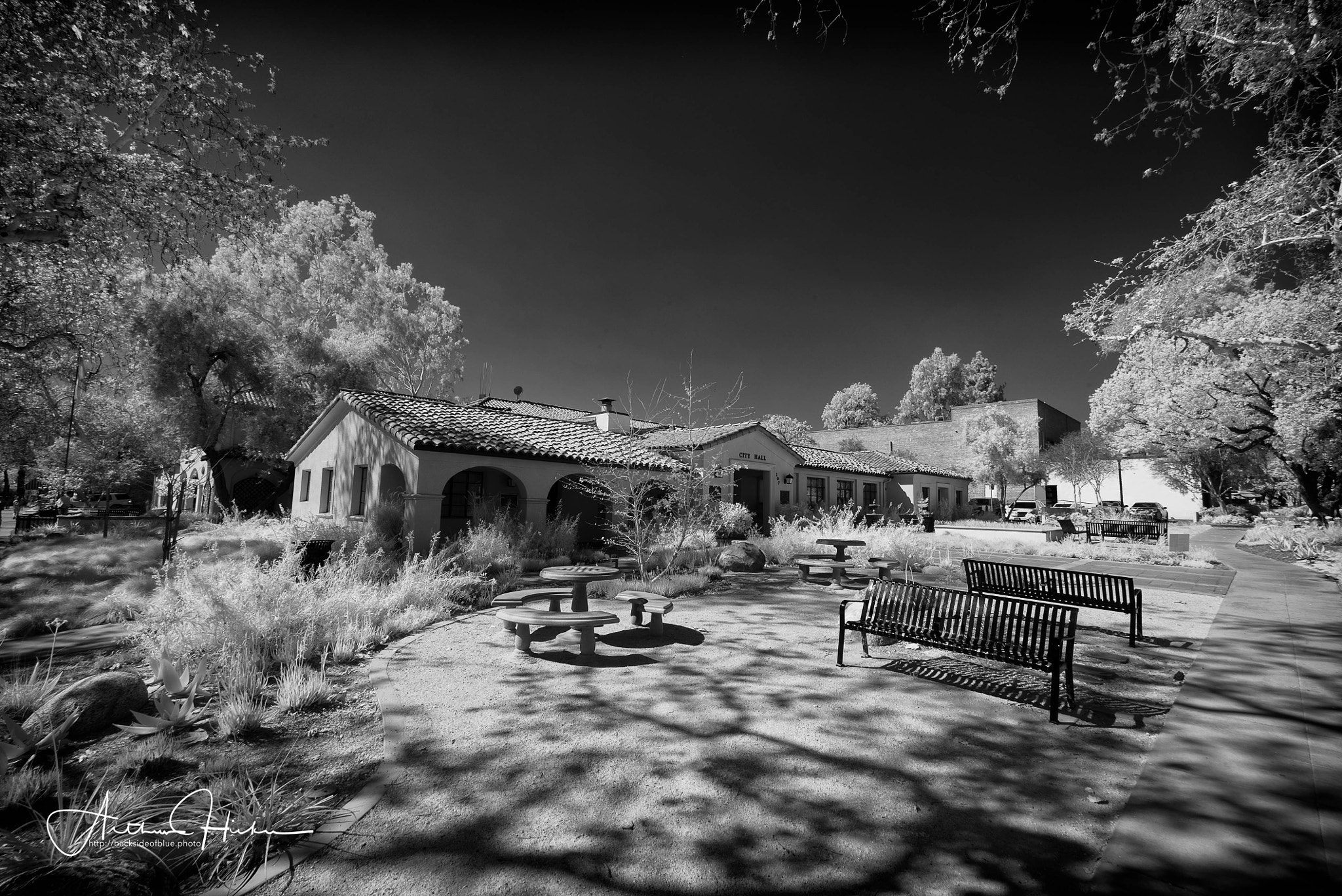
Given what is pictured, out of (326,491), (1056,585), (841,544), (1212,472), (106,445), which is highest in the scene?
(1212,472)

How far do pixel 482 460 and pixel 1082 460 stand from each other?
45136mm

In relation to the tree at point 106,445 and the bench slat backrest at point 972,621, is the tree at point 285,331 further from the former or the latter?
the bench slat backrest at point 972,621

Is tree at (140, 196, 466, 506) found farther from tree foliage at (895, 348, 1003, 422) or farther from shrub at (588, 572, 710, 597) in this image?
tree foliage at (895, 348, 1003, 422)

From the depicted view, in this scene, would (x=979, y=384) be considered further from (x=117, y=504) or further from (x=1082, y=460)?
(x=117, y=504)

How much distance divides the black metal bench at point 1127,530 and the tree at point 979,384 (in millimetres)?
44216

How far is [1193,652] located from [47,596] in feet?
50.1

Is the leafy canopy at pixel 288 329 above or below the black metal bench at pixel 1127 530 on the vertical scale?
above

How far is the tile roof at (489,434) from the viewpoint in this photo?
13625 millimetres

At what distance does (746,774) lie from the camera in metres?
3.63

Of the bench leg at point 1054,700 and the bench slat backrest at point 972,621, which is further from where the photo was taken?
the bench slat backrest at point 972,621

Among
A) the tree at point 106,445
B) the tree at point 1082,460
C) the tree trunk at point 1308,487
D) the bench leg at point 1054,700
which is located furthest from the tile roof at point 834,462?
the tree at point 106,445

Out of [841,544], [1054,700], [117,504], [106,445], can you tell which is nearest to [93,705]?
[1054,700]

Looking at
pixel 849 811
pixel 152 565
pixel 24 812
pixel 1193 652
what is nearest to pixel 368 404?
pixel 152 565

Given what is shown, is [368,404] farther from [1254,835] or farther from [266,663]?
[1254,835]
